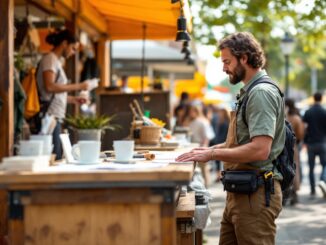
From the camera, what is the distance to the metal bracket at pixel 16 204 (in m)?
3.79

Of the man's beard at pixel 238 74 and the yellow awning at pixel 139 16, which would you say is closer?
the man's beard at pixel 238 74

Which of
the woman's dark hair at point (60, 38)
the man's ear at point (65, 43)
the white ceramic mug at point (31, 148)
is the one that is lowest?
the white ceramic mug at point (31, 148)

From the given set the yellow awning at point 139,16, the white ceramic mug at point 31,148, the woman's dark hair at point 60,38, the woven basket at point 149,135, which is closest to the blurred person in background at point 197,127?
the yellow awning at point 139,16

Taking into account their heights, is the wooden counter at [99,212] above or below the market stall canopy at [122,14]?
below

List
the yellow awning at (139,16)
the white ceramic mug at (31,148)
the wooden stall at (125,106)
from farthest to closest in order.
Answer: the wooden stall at (125,106)
the yellow awning at (139,16)
the white ceramic mug at (31,148)

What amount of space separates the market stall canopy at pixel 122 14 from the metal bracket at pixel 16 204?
3865mm

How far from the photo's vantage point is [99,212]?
12.6 feet

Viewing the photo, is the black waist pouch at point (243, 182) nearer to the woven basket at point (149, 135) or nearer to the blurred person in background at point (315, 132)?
the woven basket at point (149, 135)

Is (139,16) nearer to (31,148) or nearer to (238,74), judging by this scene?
(238,74)

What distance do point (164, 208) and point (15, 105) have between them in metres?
3.77

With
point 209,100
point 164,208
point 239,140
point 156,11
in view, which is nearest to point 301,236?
point 156,11

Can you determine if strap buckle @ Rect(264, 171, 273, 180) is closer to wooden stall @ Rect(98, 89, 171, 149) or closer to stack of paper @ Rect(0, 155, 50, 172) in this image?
stack of paper @ Rect(0, 155, 50, 172)

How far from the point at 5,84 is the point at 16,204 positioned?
2.68 m

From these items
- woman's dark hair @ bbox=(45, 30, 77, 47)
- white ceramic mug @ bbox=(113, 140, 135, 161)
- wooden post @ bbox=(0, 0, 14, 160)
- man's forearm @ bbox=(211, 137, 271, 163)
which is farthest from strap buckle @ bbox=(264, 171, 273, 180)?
woman's dark hair @ bbox=(45, 30, 77, 47)
